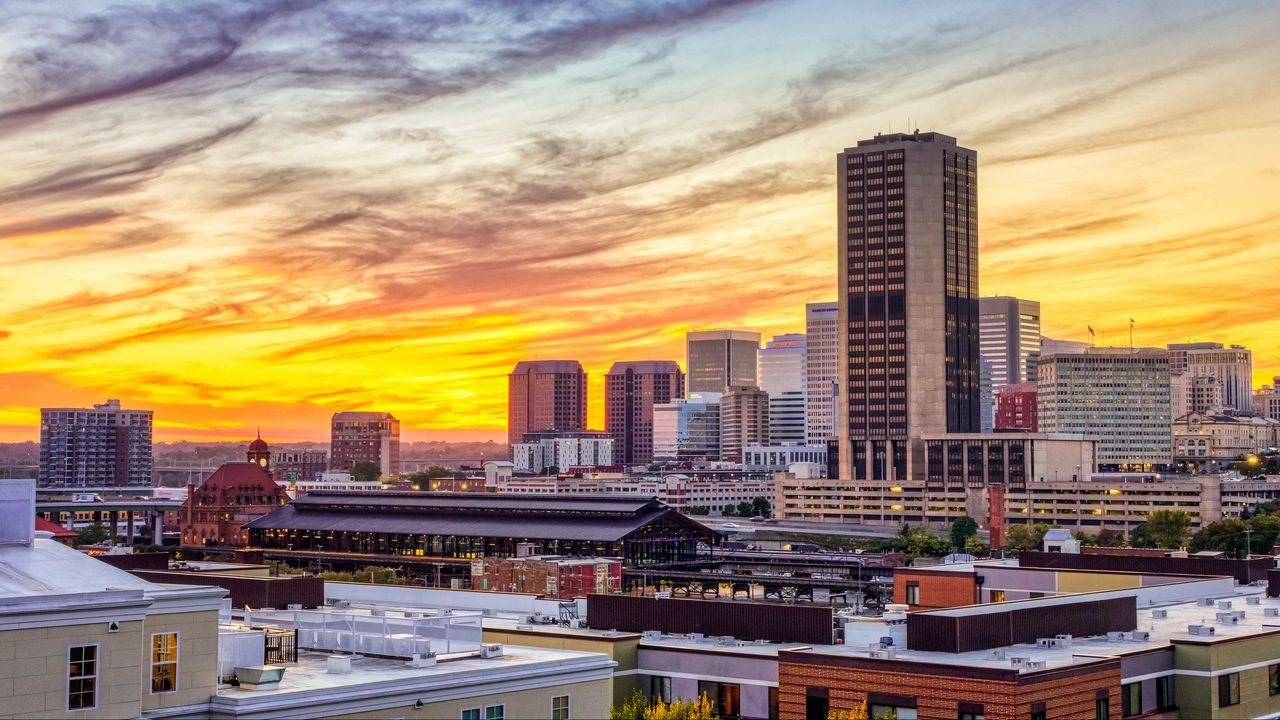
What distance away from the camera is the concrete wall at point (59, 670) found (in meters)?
30.3

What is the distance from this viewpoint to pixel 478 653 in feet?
138

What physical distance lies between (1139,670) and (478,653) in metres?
26.6

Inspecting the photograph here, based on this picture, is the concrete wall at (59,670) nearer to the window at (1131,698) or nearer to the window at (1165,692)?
the window at (1131,698)

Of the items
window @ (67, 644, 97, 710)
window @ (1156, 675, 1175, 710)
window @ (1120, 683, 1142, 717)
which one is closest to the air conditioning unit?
window @ (67, 644, 97, 710)

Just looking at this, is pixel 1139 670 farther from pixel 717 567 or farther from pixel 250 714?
pixel 717 567

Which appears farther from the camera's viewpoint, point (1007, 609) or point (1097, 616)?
point (1097, 616)

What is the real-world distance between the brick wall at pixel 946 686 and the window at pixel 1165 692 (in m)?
4.77

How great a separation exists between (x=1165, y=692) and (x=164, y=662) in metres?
39.0

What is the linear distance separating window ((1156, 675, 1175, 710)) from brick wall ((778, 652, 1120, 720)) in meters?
4.77

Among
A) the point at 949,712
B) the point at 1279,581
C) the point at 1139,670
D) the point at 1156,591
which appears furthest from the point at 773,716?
the point at 1279,581

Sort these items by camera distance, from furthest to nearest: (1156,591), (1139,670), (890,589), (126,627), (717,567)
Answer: (717,567) → (890,589) → (1156,591) → (1139,670) → (126,627)

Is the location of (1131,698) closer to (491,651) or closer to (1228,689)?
(1228,689)

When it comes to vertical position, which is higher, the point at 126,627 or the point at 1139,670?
the point at 126,627

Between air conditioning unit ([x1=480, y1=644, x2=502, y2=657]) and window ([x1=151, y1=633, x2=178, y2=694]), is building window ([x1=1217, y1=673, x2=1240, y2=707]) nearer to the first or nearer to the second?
air conditioning unit ([x1=480, y1=644, x2=502, y2=657])
